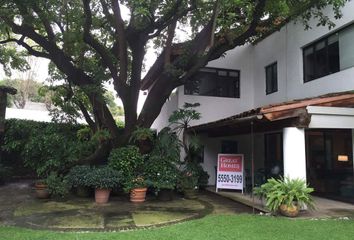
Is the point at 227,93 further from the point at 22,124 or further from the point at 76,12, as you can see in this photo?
the point at 22,124

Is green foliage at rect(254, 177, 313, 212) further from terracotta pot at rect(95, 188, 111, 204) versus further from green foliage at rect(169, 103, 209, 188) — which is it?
terracotta pot at rect(95, 188, 111, 204)

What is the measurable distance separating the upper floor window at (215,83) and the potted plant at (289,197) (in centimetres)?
785

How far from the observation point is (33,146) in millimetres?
12633

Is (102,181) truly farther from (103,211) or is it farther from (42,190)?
(42,190)

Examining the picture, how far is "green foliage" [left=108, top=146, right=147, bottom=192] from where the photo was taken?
11.4 m

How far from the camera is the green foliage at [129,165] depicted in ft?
37.4

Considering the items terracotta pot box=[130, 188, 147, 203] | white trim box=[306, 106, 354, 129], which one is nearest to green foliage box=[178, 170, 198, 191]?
terracotta pot box=[130, 188, 147, 203]

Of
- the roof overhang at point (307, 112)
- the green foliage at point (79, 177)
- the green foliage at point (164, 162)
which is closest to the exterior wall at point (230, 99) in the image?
the green foliage at point (164, 162)

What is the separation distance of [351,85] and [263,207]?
4.67m

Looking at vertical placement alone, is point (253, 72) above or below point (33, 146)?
above

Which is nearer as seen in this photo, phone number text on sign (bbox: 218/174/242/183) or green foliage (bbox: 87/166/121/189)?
green foliage (bbox: 87/166/121/189)

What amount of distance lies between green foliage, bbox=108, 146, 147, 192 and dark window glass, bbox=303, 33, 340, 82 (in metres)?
7.01

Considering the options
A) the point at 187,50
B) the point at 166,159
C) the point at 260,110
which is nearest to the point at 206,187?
the point at 166,159

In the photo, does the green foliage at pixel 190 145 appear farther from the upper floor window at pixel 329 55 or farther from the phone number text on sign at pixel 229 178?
the upper floor window at pixel 329 55
